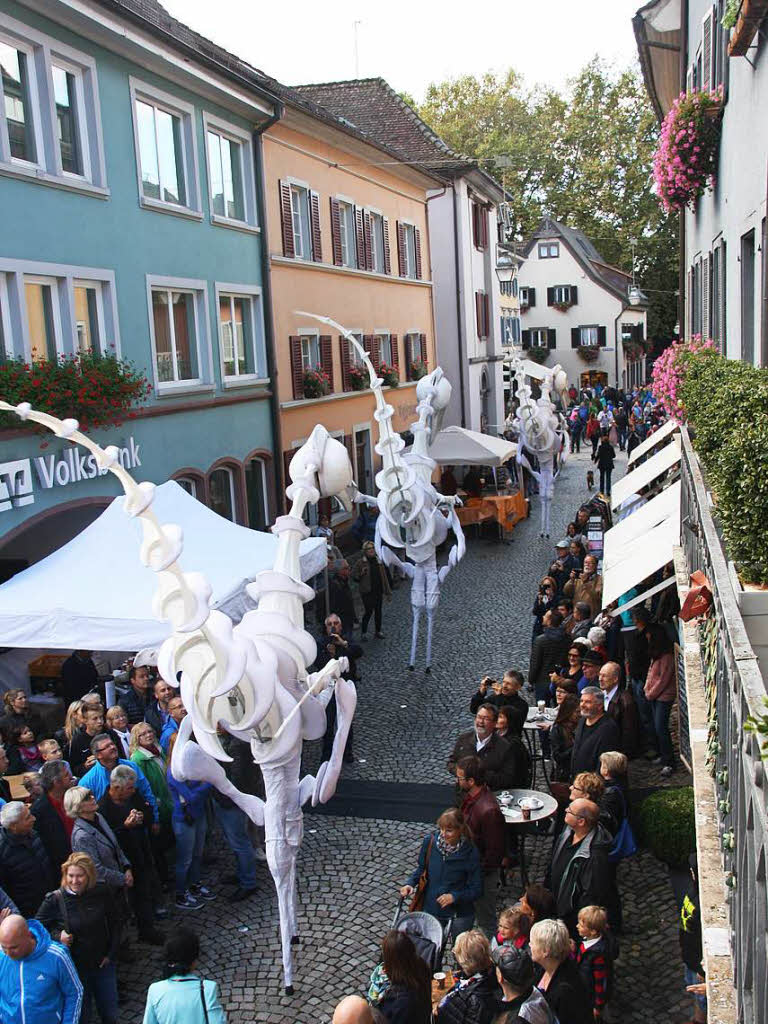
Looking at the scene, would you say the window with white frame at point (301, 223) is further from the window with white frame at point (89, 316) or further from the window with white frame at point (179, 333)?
the window with white frame at point (89, 316)

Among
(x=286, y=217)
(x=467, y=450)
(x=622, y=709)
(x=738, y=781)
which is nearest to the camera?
(x=738, y=781)

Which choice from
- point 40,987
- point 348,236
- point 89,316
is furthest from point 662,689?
point 348,236

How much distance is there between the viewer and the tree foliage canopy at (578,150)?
62.2m

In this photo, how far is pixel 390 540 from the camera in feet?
53.1

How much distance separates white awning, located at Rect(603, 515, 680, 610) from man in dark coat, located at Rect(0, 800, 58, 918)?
6.04 meters

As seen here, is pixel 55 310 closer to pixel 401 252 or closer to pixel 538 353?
pixel 401 252

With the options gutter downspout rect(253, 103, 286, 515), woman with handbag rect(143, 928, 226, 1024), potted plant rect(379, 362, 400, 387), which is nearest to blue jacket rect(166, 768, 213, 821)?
woman with handbag rect(143, 928, 226, 1024)

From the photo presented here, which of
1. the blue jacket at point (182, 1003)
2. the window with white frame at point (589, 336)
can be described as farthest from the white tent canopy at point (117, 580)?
the window with white frame at point (589, 336)

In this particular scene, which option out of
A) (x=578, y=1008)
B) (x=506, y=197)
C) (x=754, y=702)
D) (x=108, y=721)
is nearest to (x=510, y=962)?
(x=578, y=1008)

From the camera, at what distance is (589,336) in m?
62.7

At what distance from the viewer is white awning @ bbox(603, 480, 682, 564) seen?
1270cm

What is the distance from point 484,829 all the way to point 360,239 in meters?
21.5

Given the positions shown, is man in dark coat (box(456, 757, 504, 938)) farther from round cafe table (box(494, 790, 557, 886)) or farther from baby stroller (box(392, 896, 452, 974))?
baby stroller (box(392, 896, 452, 974))

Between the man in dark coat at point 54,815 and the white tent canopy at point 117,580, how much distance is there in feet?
6.01
